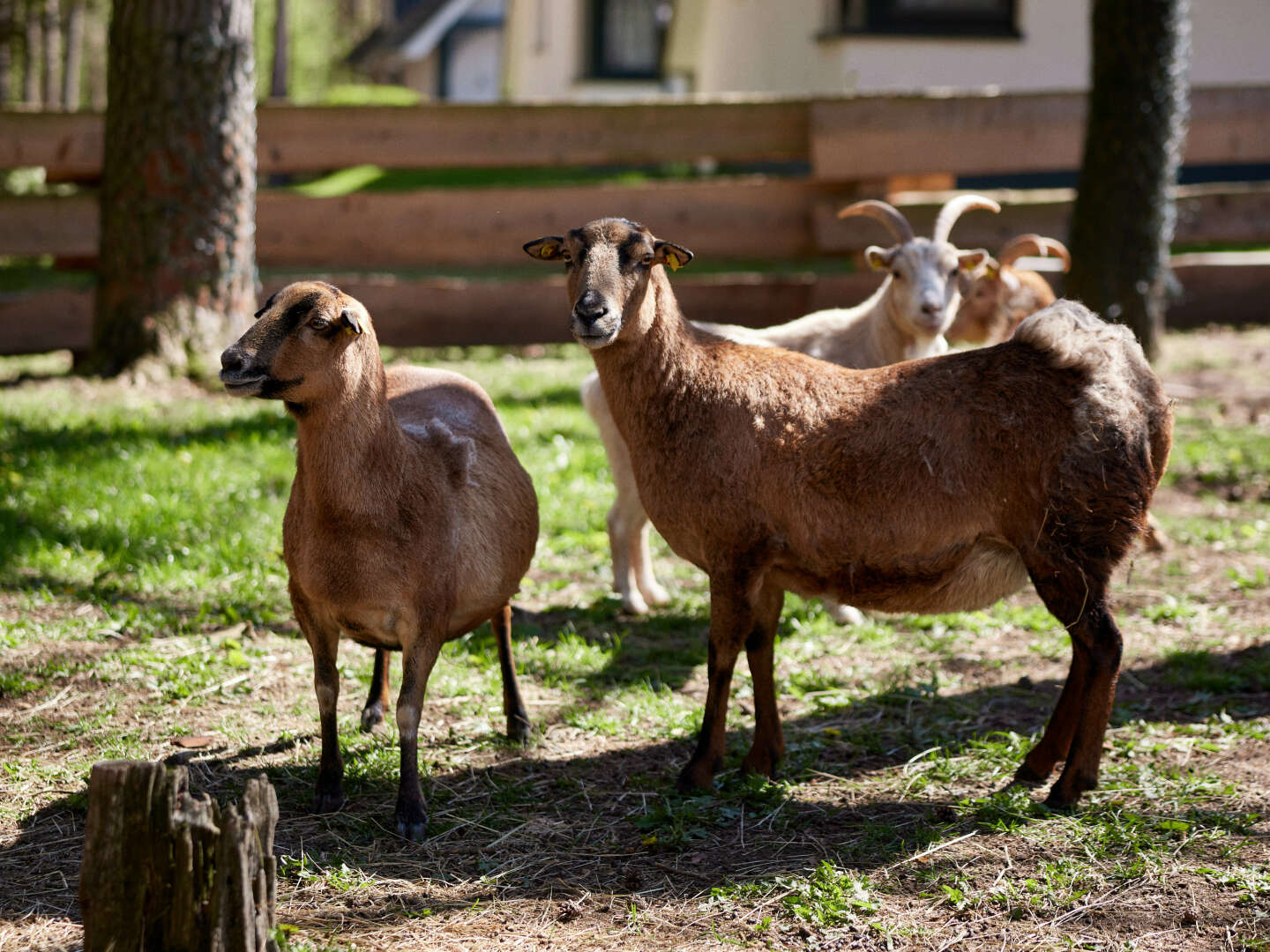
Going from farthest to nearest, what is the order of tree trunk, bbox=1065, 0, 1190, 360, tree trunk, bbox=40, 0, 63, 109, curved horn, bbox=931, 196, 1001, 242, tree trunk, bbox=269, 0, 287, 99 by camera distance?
tree trunk, bbox=40, 0, 63, 109, tree trunk, bbox=269, 0, 287, 99, tree trunk, bbox=1065, 0, 1190, 360, curved horn, bbox=931, 196, 1001, 242

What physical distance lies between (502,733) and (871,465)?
183 cm

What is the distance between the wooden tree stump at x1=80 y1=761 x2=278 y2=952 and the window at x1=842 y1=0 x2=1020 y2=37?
1591cm

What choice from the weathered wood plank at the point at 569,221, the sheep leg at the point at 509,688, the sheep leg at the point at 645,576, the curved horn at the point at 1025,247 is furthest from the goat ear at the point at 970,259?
the weathered wood plank at the point at 569,221

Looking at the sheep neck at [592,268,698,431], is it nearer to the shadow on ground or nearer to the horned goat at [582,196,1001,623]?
the shadow on ground

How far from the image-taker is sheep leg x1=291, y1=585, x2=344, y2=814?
4.40m

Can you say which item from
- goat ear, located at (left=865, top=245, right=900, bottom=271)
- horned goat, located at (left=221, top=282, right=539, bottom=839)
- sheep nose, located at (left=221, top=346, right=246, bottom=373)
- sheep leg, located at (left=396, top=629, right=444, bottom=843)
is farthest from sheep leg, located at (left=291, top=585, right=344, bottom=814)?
goat ear, located at (left=865, top=245, right=900, bottom=271)

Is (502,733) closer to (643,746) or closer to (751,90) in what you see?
(643,746)

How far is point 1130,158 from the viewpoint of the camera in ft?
31.2

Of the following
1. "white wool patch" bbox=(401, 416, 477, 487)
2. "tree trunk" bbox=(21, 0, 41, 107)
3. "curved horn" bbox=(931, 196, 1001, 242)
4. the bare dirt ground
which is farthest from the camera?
"tree trunk" bbox=(21, 0, 41, 107)

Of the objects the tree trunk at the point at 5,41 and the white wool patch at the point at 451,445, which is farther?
the tree trunk at the point at 5,41

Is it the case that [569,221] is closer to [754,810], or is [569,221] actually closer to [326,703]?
[326,703]

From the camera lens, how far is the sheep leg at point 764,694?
478 centimetres

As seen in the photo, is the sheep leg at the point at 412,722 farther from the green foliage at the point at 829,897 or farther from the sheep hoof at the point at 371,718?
the green foliage at the point at 829,897

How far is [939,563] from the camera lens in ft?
14.9
